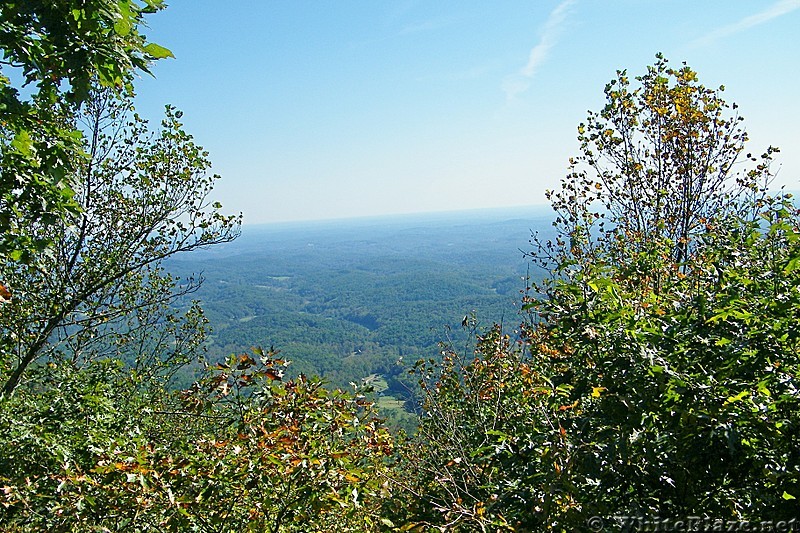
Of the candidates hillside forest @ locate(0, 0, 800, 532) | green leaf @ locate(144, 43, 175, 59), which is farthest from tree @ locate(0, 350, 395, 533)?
green leaf @ locate(144, 43, 175, 59)

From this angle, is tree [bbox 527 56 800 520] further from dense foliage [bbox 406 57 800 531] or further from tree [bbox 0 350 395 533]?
tree [bbox 0 350 395 533]

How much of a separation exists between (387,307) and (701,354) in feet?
595

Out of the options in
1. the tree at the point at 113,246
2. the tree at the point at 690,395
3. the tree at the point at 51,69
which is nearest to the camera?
the tree at the point at 690,395

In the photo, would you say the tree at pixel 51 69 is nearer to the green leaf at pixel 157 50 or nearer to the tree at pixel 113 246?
the green leaf at pixel 157 50

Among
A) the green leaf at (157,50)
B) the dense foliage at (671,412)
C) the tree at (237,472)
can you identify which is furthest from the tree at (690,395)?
the green leaf at (157,50)

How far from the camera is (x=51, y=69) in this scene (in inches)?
140

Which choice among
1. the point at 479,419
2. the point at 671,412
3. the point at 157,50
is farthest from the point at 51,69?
the point at 479,419

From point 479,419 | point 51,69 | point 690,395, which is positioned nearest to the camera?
point 690,395

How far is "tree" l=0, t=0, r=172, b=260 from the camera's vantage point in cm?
340

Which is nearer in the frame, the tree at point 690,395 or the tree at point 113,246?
the tree at point 690,395

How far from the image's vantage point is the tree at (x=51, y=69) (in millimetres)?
3396

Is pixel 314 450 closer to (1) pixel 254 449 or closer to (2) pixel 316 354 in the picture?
(1) pixel 254 449

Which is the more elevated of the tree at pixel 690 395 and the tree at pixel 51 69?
the tree at pixel 51 69

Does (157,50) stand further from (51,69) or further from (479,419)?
(479,419)
